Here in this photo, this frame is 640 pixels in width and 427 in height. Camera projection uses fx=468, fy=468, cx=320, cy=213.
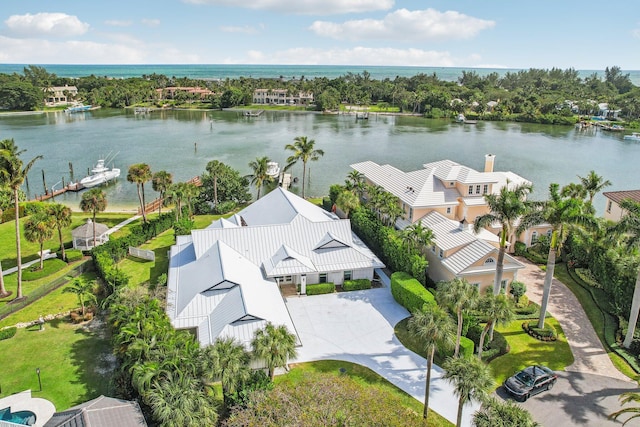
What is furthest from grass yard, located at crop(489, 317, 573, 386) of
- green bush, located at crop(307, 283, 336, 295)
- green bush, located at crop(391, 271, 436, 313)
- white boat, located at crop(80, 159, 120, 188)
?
white boat, located at crop(80, 159, 120, 188)

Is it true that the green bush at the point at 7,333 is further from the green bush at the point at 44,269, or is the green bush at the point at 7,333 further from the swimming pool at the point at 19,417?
the green bush at the point at 44,269

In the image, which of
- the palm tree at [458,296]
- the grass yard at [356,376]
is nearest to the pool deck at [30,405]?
the grass yard at [356,376]

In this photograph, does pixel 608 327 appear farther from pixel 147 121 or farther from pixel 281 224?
pixel 147 121

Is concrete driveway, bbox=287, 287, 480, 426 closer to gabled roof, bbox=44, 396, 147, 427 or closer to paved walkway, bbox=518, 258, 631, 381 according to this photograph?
paved walkway, bbox=518, 258, 631, 381

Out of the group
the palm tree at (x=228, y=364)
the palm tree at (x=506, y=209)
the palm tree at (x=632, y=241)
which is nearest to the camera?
the palm tree at (x=228, y=364)

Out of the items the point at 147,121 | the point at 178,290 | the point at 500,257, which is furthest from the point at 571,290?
the point at 147,121
